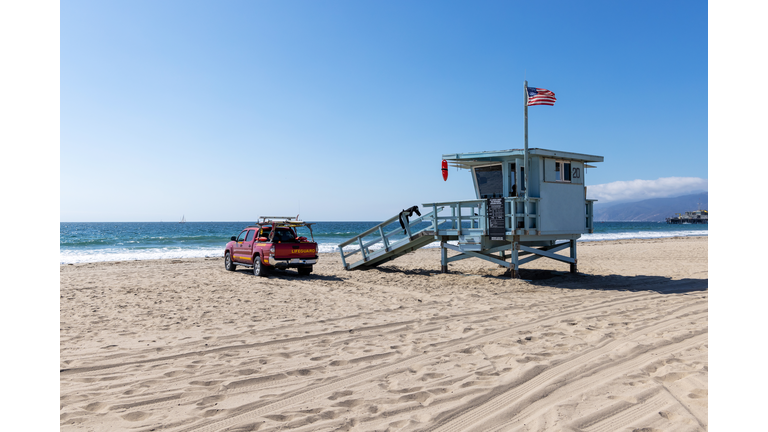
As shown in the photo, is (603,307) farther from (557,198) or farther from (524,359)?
(557,198)

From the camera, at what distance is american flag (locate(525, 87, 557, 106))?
12.3 m

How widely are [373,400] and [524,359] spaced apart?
2061 millimetres

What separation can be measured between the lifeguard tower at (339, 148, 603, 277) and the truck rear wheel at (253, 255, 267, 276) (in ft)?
17.1

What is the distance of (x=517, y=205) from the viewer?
1276 cm

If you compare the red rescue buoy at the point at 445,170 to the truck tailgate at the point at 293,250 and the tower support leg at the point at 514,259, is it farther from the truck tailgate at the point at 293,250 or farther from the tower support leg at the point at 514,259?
the truck tailgate at the point at 293,250

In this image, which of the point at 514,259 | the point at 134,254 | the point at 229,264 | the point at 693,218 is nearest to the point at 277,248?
the point at 229,264

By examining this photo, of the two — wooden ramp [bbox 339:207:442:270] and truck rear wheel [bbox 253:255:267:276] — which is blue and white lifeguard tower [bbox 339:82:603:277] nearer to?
wooden ramp [bbox 339:207:442:270]

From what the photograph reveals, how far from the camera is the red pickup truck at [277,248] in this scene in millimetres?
14312

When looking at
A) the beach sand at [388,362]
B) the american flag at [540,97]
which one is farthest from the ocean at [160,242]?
the american flag at [540,97]

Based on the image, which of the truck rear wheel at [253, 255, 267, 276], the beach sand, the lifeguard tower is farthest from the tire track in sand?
the truck rear wheel at [253, 255, 267, 276]

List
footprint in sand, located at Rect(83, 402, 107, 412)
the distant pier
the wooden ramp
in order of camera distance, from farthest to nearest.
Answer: the distant pier, the wooden ramp, footprint in sand, located at Rect(83, 402, 107, 412)

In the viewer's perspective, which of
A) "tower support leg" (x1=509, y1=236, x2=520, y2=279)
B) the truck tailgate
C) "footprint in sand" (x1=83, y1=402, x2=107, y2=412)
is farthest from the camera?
the truck tailgate

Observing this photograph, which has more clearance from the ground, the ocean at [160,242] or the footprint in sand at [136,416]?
the footprint in sand at [136,416]

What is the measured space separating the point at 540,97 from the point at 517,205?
3.07 meters
